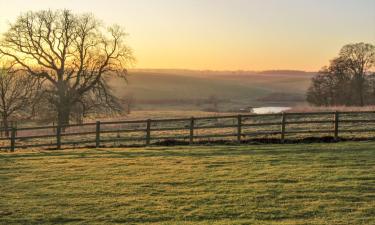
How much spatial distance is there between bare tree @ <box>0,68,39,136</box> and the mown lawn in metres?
23.7

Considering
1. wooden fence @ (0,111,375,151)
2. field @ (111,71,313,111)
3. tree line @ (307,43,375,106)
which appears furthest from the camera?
field @ (111,71,313,111)

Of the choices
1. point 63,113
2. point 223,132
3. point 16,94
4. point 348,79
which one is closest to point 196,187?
point 223,132

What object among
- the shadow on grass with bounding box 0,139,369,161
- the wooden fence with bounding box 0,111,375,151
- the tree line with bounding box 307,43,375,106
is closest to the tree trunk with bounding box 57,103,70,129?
the wooden fence with bounding box 0,111,375,151

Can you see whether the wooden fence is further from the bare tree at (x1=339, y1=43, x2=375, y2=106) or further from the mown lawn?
the bare tree at (x1=339, y1=43, x2=375, y2=106)

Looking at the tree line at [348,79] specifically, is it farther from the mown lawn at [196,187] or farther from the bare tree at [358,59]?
the mown lawn at [196,187]

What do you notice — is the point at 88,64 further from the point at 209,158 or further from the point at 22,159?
the point at 209,158

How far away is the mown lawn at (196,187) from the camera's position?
843cm

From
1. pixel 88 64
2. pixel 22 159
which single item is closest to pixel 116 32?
pixel 88 64

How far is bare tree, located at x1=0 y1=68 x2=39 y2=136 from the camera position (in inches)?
1524

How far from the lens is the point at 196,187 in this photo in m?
10.7

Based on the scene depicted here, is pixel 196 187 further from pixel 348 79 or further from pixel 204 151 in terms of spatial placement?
pixel 348 79

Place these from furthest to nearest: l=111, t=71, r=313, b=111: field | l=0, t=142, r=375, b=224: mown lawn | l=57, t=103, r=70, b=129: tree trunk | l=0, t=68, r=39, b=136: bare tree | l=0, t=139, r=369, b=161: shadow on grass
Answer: l=111, t=71, r=313, b=111: field, l=0, t=68, r=39, b=136: bare tree, l=57, t=103, r=70, b=129: tree trunk, l=0, t=139, r=369, b=161: shadow on grass, l=0, t=142, r=375, b=224: mown lawn

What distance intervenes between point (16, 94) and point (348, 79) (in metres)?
36.7

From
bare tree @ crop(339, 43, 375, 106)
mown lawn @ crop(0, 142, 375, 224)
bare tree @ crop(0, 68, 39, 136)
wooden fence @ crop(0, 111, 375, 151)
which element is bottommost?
mown lawn @ crop(0, 142, 375, 224)
